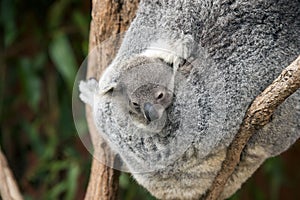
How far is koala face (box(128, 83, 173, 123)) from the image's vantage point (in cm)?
140

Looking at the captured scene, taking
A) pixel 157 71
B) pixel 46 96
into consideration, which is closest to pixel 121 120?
pixel 157 71

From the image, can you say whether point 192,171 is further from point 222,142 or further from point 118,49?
point 118,49

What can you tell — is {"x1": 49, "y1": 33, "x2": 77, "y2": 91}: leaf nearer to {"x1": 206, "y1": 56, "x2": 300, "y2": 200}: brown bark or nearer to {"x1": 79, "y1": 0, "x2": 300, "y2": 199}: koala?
{"x1": 79, "y1": 0, "x2": 300, "y2": 199}: koala

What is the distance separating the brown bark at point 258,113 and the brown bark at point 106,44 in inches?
11.4

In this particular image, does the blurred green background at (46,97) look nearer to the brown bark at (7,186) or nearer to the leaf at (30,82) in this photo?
the leaf at (30,82)

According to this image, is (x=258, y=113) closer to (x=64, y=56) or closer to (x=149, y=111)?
(x=149, y=111)

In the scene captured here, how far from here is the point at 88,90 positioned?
5.71 feet

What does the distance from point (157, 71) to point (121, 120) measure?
14 centimetres

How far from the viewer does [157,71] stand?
1.43 meters

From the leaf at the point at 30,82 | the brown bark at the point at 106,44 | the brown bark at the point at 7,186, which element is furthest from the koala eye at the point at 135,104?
the leaf at the point at 30,82

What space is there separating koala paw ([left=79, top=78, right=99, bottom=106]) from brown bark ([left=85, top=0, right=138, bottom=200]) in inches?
1.0

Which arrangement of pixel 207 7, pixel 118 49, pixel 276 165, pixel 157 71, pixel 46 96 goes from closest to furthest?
1. pixel 157 71
2. pixel 207 7
3. pixel 118 49
4. pixel 276 165
5. pixel 46 96

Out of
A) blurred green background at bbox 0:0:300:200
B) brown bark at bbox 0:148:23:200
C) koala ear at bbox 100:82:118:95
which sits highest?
koala ear at bbox 100:82:118:95

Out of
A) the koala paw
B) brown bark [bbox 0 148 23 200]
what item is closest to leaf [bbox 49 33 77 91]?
the koala paw
